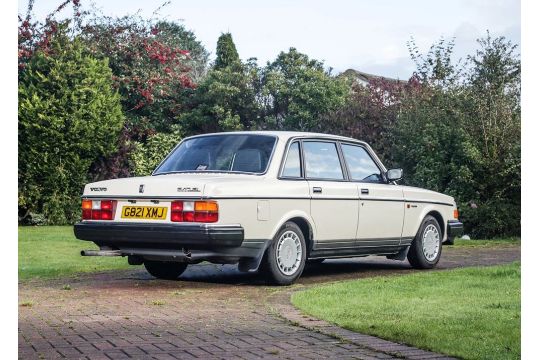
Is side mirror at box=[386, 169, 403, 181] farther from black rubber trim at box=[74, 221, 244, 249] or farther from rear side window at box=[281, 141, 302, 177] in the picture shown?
black rubber trim at box=[74, 221, 244, 249]

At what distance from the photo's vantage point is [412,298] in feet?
28.1

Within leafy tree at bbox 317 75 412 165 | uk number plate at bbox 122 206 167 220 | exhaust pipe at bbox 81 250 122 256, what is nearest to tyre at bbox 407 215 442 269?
uk number plate at bbox 122 206 167 220

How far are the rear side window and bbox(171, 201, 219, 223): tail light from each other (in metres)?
1.25

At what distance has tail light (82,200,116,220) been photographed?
9.77 metres

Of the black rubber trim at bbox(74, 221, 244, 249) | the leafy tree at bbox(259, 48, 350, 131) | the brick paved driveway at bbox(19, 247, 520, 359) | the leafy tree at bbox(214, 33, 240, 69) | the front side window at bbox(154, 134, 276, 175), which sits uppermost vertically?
the leafy tree at bbox(214, 33, 240, 69)

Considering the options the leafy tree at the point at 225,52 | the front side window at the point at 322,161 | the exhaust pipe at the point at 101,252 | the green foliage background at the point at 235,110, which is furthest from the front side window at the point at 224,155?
the leafy tree at the point at 225,52

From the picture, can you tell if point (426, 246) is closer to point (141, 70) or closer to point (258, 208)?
point (258, 208)

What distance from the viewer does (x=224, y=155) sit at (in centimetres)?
1025

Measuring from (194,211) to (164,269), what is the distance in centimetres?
177

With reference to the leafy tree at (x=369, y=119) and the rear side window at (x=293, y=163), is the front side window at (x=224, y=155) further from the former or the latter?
the leafy tree at (x=369, y=119)

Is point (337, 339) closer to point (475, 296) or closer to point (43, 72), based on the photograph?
point (475, 296)

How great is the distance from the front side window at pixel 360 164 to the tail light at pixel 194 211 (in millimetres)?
2543

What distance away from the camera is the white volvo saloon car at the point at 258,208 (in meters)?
9.23
